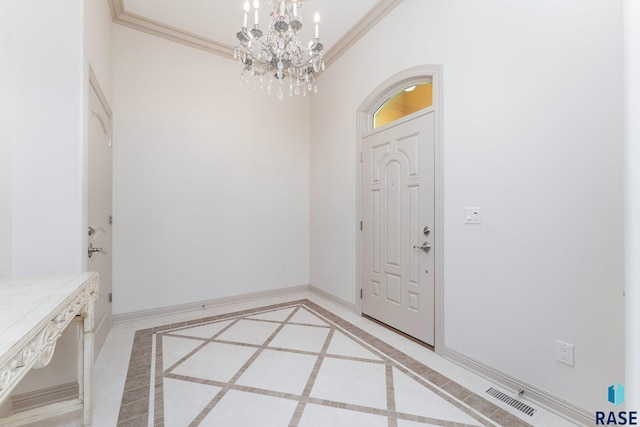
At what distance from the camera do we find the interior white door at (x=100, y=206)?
2076 mm

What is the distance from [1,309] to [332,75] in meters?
3.74

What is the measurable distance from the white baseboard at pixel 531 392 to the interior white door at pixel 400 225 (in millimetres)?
332

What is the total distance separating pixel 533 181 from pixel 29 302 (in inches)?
104

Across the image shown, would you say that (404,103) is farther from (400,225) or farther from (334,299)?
(334,299)

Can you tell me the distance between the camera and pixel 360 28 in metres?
3.14

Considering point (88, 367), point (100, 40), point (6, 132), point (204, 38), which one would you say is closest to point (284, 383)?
point (88, 367)

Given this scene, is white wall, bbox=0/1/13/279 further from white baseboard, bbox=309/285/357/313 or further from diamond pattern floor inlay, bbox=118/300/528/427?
white baseboard, bbox=309/285/357/313

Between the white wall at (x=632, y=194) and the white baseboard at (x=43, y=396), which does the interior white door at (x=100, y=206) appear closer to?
the white baseboard at (x=43, y=396)

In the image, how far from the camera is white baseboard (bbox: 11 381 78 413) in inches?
65.1

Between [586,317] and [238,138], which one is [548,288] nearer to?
[586,317]

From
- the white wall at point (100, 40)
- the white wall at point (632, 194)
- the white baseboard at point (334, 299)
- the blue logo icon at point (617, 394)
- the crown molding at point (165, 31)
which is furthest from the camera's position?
the white baseboard at point (334, 299)

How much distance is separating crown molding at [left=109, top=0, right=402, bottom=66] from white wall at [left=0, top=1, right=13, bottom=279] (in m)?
1.51

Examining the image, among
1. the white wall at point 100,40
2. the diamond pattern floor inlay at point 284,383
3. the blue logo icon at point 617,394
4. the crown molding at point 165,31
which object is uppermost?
the crown molding at point 165,31

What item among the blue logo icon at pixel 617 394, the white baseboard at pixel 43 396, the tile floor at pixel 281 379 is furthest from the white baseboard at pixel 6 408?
the blue logo icon at pixel 617 394
